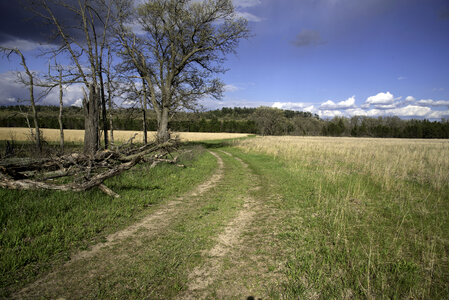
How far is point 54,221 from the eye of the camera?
4.66 m

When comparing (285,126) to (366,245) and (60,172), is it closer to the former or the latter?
(60,172)

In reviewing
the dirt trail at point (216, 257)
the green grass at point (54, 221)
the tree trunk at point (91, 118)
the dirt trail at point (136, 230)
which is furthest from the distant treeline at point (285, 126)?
the dirt trail at point (216, 257)

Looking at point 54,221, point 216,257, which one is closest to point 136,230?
point 54,221

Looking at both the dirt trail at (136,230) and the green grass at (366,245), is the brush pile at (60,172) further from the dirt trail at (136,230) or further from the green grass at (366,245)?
the green grass at (366,245)

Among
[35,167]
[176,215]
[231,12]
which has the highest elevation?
[231,12]

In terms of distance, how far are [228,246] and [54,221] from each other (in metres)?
3.81

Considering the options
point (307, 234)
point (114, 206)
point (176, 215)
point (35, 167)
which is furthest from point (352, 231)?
point (35, 167)

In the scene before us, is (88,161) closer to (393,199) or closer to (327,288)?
(327,288)

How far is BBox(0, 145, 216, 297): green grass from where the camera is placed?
3.34 metres

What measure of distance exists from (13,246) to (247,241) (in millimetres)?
4187

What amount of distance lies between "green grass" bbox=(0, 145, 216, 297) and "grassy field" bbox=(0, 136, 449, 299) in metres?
0.02

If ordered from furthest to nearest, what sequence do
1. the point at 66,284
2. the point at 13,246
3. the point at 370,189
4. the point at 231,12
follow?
the point at 231,12
the point at 370,189
the point at 13,246
the point at 66,284

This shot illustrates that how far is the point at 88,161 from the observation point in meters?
7.23

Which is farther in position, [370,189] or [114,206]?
[370,189]
